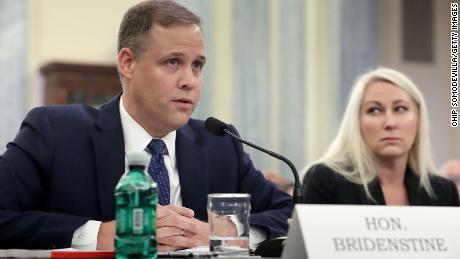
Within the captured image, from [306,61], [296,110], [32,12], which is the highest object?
[32,12]

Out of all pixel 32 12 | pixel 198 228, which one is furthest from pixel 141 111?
pixel 32 12

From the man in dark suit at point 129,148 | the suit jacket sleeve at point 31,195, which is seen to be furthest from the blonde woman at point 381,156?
the suit jacket sleeve at point 31,195

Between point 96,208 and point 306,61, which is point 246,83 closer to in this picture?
point 306,61

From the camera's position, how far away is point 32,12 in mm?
6961

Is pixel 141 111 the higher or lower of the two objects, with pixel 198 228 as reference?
higher

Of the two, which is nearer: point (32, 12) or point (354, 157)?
point (354, 157)

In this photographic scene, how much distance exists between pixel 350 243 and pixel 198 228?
68 centimetres

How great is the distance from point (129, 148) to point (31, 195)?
0.36 meters

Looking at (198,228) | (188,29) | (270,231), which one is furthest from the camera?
(188,29)

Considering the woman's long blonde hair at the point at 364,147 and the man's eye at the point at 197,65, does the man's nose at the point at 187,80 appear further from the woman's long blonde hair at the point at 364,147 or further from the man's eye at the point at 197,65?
the woman's long blonde hair at the point at 364,147

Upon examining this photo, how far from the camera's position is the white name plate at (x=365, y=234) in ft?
4.36

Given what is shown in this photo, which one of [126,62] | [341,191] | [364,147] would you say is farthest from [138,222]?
[364,147]

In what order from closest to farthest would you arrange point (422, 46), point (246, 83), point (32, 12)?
point (32, 12) → point (246, 83) → point (422, 46)

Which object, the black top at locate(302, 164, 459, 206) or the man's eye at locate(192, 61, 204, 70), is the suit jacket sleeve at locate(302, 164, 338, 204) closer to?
the black top at locate(302, 164, 459, 206)
